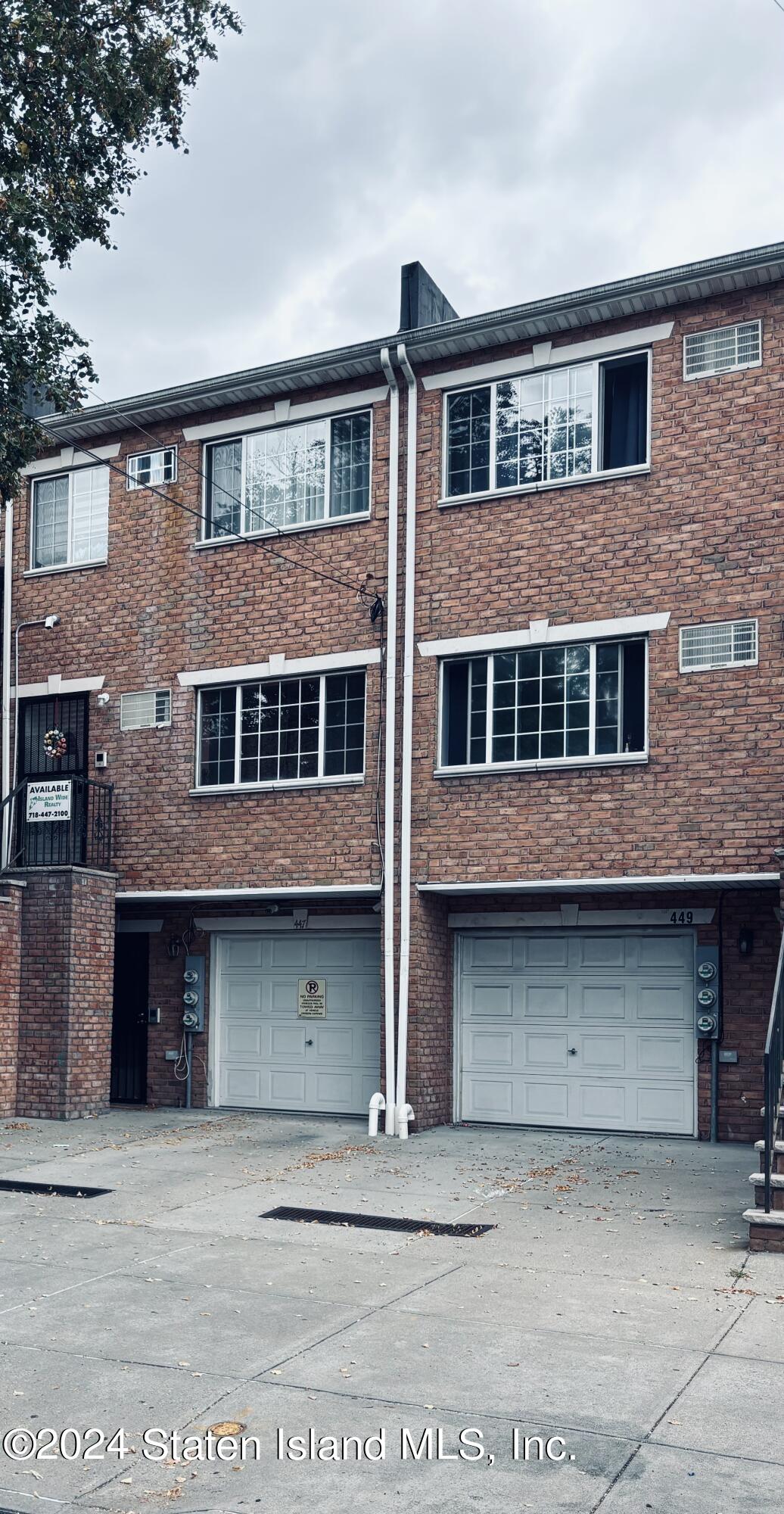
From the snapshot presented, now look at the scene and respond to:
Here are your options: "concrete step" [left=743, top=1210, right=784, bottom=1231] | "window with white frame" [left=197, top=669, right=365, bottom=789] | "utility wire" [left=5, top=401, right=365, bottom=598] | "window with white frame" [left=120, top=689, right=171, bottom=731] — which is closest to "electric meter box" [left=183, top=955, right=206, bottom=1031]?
"window with white frame" [left=197, top=669, right=365, bottom=789]

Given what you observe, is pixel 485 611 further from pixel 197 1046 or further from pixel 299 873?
pixel 197 1046

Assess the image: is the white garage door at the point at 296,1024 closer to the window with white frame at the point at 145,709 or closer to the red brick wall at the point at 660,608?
the red brick wall at the point at 660,608

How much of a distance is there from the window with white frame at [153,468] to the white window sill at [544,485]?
4014 mm

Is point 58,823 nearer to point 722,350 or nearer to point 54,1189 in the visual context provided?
point 54,1189

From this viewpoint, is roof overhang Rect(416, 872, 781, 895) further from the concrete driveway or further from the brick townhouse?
the concrete driveway

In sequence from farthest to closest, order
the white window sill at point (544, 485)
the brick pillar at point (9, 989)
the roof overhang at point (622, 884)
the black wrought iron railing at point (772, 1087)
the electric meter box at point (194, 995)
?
1. the electric meter box at point (194, 995)
2. the brick pillar at point (9, 989)
3. the white window sill at point (544, 485)
4. the roof overhang at point (622, 884)
5. the black wrought iron railing at point (772, 1087)

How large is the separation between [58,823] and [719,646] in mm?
8712

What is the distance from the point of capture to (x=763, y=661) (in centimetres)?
1351

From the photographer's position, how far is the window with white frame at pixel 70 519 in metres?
18.1

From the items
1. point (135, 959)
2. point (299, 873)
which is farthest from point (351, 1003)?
point (135, 959)

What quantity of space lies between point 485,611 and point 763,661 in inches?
123

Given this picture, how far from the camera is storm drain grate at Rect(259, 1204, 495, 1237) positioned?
410 inches

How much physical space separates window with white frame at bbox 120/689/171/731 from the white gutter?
127 inches

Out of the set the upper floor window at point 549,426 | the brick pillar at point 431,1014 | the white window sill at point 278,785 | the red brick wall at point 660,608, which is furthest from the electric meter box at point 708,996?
the upper floor window at point 549,426
